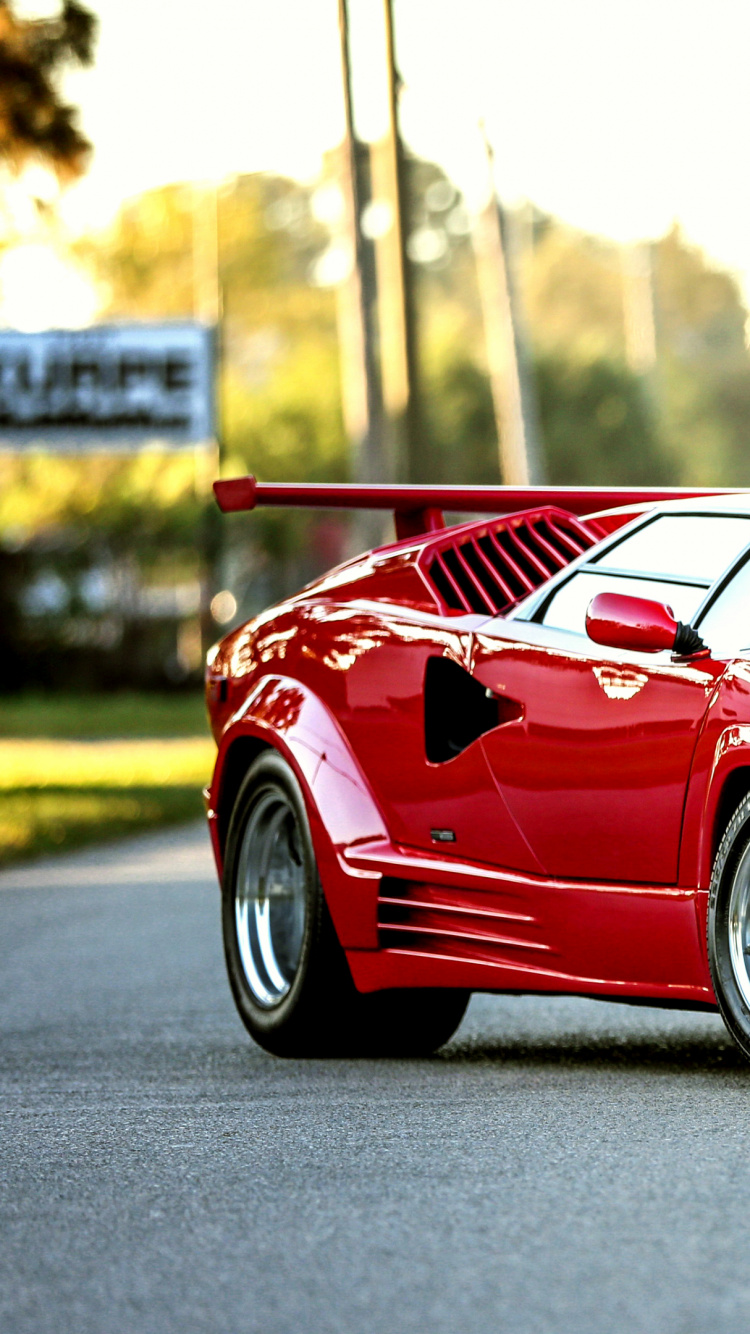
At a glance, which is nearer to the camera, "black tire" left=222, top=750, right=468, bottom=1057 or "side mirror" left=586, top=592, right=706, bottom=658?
"side mirror" left=586, top=592, right=706, bottom=658

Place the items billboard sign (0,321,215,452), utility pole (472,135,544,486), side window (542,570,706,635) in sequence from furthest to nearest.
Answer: utility pole (472,135,544,486), billboard sign (0,321,215,452), side window (542,570,706,635)

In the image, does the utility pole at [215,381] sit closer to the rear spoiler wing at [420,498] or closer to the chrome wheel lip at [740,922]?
the rear spoiler wing at [420,498]

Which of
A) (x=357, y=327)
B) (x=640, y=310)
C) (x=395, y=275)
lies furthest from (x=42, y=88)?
(x=640, y=310)

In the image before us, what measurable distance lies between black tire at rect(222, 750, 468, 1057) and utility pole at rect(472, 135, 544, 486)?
26.8 m

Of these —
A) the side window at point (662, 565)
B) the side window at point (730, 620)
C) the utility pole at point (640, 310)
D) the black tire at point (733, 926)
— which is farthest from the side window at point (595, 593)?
the utility pole at point (640, 310)

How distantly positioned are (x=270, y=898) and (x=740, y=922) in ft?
A: 6.77

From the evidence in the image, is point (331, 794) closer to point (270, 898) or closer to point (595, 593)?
point (270, 898)

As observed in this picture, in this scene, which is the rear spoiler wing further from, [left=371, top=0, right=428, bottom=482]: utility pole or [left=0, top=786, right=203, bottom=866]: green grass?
[left=371, top=0, right=428, bottom=482]: utility pole

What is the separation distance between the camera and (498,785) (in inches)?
268

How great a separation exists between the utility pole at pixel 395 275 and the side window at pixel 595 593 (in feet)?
72.3

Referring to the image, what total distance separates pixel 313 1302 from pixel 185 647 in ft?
145

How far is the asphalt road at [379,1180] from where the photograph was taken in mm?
4172

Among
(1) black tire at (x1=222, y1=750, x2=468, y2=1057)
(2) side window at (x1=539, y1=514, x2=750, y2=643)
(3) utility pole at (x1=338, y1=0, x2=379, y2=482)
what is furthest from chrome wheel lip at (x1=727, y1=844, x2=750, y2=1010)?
(3) utility pole at (x1=338, y1=0, x2=379, y2=482)

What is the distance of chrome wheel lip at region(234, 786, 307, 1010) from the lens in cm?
762
